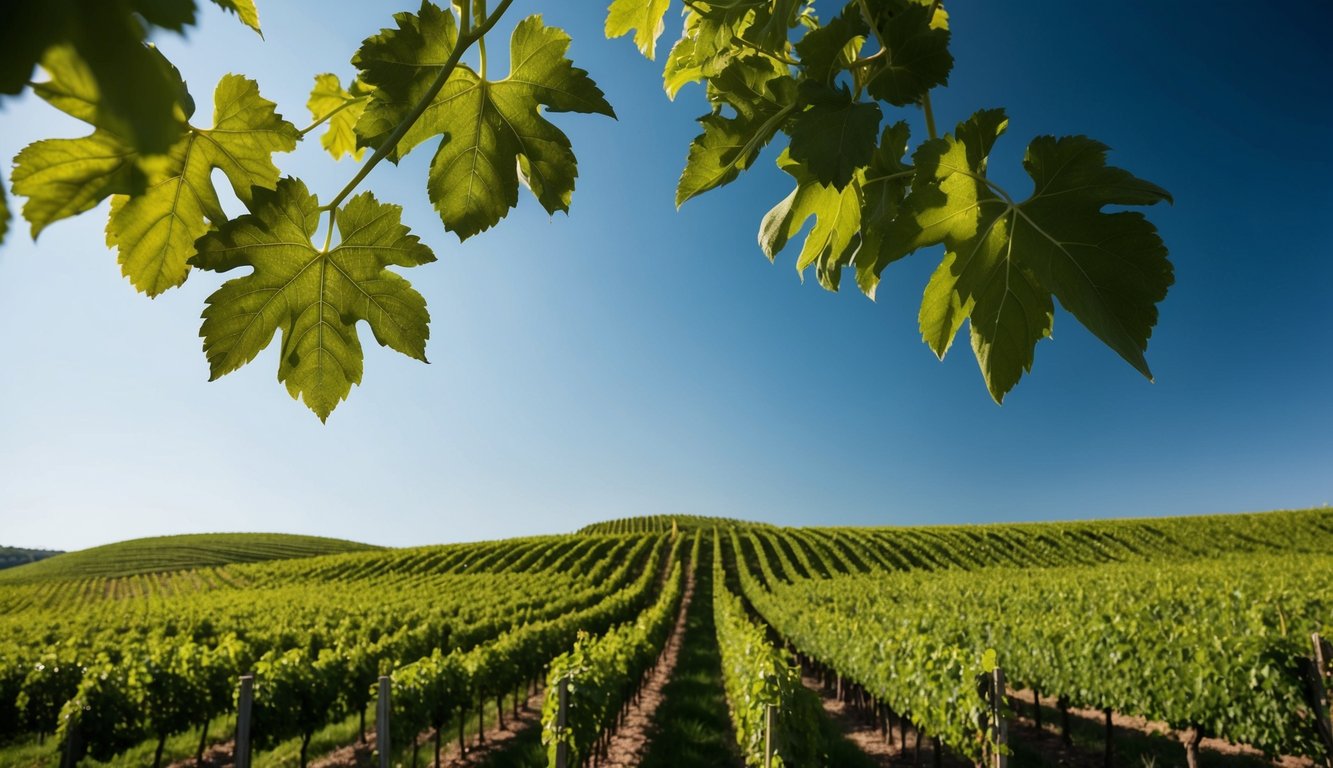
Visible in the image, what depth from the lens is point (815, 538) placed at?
4806cm

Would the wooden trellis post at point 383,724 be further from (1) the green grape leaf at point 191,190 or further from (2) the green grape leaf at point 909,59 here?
(2) the green grape leaf at point 909,59

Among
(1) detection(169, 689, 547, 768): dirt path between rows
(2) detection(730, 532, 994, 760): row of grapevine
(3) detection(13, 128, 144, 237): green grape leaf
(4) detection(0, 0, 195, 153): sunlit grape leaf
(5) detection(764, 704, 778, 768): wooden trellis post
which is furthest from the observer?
(1) detection(169, 689, 547, 768): dirt path between rows

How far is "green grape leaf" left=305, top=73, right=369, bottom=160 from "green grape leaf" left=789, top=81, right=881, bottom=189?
1.95 feet

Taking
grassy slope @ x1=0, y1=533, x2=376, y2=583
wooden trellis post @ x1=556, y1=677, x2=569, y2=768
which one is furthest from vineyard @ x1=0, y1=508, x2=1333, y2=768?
grassy slope @ x1=0, y1=533, x2=376, y2=583

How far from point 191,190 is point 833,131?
0.61 meters

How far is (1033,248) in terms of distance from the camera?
675mm

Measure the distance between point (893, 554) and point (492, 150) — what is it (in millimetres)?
42134

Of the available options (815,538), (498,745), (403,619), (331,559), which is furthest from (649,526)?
(498,745)

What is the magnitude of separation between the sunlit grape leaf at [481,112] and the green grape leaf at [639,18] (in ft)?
0.81

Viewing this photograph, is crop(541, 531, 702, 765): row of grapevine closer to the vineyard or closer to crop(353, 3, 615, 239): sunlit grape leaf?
the vineyard

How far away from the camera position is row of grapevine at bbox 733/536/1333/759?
7.24 m

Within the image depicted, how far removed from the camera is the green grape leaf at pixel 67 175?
43 cm

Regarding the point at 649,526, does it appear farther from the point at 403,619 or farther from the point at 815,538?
the point at 403,619

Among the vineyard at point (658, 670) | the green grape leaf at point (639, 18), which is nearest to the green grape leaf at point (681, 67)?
the green grape leaf at point (639, 18)
